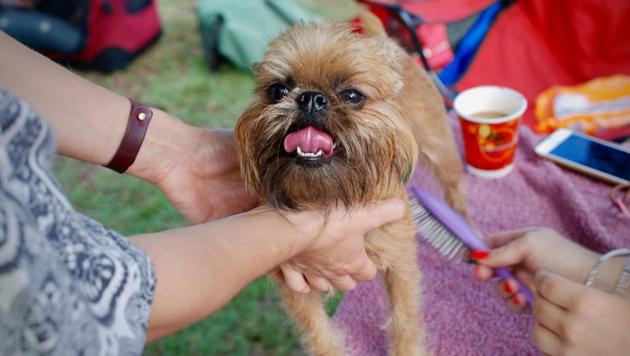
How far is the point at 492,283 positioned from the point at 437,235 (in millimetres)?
276

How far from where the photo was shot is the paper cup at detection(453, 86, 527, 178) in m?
2.59

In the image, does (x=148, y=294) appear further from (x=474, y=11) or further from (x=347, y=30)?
(x=474, y=11)

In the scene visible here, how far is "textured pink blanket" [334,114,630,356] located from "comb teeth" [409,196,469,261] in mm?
90

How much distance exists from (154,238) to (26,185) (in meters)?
0.36

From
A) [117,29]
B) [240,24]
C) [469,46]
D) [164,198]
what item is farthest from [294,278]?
[117,29]

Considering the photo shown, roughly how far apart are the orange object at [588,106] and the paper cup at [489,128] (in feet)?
1.79

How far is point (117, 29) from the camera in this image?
16.1 ft

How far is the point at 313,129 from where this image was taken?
1409 mm

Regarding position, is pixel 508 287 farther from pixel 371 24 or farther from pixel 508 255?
pixel 371 24

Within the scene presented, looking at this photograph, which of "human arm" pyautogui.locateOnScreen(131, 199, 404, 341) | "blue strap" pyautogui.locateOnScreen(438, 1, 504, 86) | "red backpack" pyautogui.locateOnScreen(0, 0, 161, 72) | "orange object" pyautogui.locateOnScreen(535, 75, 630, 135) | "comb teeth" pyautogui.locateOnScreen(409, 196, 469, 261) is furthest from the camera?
"red backpack" pyautogui.locateOnScreen(0, 0, 161, 72)

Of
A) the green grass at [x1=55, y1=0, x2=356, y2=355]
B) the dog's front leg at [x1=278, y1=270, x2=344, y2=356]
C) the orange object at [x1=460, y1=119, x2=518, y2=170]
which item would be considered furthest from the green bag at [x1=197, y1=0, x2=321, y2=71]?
the dog's front leg at [x1=278, y1=270, x2=344, y2=356]

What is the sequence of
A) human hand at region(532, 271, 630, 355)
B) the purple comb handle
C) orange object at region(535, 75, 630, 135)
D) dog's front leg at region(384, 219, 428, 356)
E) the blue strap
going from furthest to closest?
the blue strap, orange object at region(535, 75, 630, 135), the purple comb handle, dog's front leg at region(384, 219, 428, 356), human hand at region(532, 271, 630, 355)

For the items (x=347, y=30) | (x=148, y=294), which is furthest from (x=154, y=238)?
(x=347, y=30)

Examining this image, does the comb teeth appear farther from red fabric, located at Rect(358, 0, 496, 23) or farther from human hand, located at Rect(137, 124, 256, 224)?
red fabric, located at Rect(358, 0, 496, 23)
